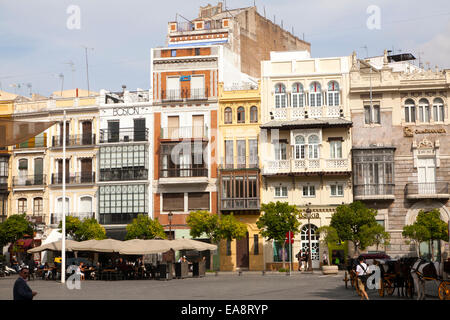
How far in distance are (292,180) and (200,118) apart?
340 inches

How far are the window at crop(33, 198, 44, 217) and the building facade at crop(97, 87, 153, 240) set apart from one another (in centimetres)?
516

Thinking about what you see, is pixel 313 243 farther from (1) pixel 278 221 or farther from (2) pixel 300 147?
(2) pixel 300 147

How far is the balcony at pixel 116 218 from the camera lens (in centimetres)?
5256

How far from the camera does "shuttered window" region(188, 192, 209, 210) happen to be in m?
52.0

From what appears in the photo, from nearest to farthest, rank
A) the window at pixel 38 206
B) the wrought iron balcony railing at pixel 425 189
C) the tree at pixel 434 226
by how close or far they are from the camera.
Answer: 1. the tree at pixel 434 226
2. the wrought iron balcony railing at pixel 425 189
3. the window at pixel 38 206

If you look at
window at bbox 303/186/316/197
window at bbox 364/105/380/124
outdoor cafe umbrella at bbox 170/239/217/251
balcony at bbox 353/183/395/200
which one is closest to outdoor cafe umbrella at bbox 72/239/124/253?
outdoor cafe umbrella at bbox 170/239/217/251

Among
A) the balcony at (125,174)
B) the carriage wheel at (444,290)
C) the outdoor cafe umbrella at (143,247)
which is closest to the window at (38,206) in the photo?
the balcony at (125,174)

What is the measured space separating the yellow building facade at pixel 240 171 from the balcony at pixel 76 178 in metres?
10.5

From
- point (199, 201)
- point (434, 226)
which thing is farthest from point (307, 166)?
point (434, 226)

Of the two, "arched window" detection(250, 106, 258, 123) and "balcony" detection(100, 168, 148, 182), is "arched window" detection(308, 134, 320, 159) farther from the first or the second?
"balcony" detection(100, 168, 148, 182)

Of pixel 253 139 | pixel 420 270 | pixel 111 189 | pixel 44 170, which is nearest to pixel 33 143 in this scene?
pixel 44 170

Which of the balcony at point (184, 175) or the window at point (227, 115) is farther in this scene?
the window at point (227, 115)

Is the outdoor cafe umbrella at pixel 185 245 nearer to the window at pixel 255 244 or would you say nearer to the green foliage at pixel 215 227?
the green foliage at pixel 215 227

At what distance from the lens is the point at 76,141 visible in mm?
55312
